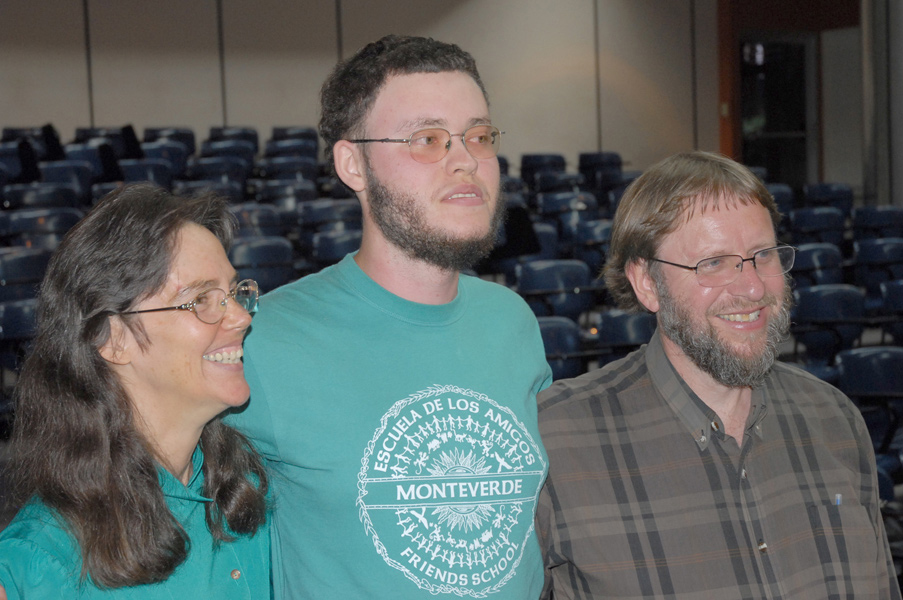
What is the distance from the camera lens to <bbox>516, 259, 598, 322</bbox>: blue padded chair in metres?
5.76

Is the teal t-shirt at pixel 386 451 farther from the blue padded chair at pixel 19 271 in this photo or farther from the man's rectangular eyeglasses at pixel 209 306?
the blue padded chair at pixel 19 271

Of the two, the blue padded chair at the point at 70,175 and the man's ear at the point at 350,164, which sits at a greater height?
the blue padded chair at the point at 70,175

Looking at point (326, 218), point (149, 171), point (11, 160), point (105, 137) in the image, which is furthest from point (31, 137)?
point (326, 218)

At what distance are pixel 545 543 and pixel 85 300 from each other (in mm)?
870

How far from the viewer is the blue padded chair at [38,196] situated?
7.21 meters

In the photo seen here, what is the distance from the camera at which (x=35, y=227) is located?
637 cm

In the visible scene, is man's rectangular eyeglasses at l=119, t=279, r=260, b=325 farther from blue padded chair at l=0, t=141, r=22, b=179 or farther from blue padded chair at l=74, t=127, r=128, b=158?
blue padded chair at l=74, t=127, r=128, b=158

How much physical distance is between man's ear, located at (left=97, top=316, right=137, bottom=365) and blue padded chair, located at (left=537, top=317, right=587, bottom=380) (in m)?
3.37

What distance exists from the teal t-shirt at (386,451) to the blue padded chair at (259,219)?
5544mm

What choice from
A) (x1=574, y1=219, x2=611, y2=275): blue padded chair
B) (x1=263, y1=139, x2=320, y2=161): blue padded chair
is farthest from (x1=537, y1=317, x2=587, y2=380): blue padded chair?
(x1=263, y1=139, x2=320, y2=161): blue padded chair

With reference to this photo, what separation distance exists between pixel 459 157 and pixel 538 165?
993cm

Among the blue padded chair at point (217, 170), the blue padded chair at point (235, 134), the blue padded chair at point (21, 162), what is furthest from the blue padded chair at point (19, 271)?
the blue padded chair at point (235, 134)

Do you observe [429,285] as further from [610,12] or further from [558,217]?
[610,12]

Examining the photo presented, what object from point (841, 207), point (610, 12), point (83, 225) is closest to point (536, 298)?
point (83, 225)
